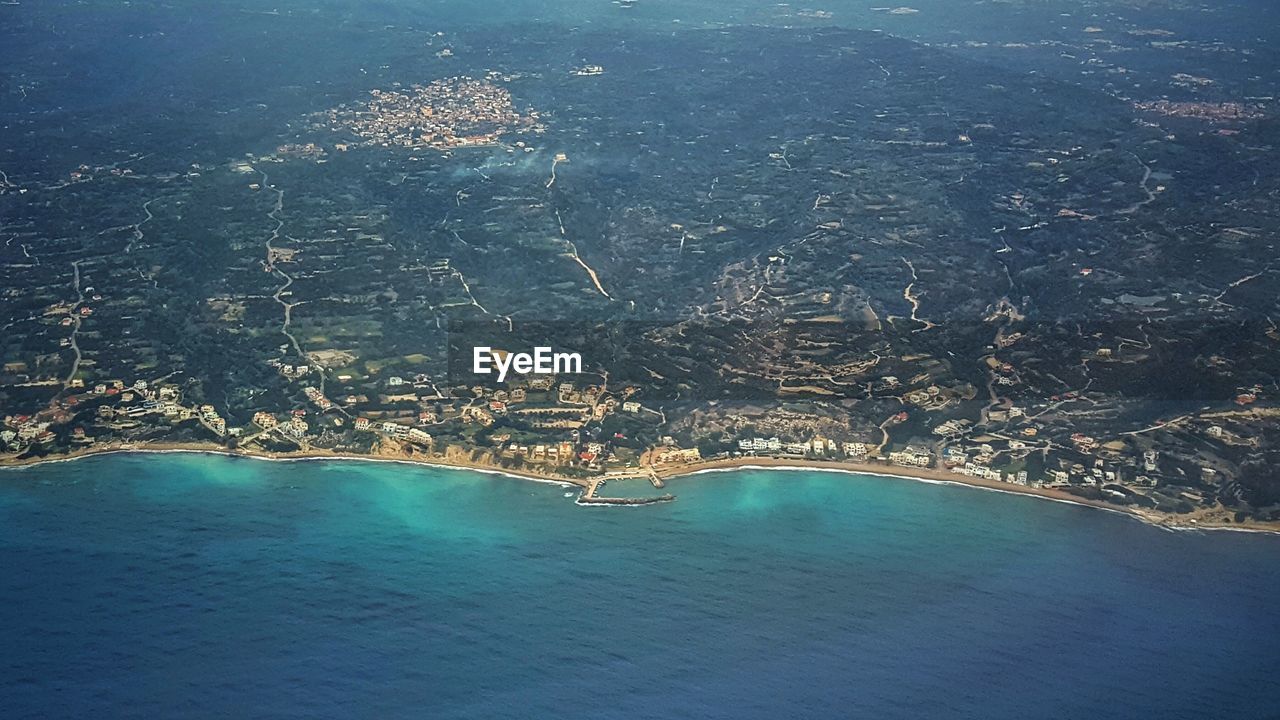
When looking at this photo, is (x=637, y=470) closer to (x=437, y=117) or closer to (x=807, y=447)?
(x=807, y=447)

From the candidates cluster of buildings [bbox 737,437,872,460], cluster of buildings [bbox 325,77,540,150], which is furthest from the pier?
cluster of buildings [bbox 325,77,540,150]

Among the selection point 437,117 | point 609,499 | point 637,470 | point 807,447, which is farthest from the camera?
point 437,117

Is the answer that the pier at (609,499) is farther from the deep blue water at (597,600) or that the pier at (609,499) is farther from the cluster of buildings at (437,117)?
the cluster of buildings at (437,117)

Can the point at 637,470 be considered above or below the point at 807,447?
below

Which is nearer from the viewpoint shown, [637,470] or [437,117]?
[637,470]

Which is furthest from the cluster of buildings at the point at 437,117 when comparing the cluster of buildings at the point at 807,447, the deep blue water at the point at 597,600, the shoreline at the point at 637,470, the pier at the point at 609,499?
the pier at the point at 609,499

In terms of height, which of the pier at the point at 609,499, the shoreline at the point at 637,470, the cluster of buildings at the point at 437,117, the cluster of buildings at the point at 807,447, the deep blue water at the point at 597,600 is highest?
the cluster of buildings at the point at 437,117

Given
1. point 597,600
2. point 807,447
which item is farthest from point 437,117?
point 597,600

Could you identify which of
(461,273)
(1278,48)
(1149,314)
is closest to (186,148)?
(461,273)

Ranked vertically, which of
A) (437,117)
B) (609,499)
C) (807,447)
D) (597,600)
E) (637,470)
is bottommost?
(597,600)

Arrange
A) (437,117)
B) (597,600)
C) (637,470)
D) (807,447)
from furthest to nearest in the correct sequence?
(437,117), (807,447), (637,470), (597,600)
